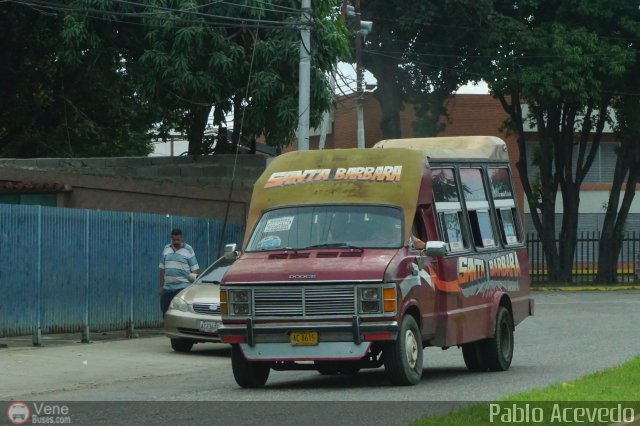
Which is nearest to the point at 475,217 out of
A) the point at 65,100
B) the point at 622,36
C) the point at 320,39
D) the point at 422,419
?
the point at 422,419

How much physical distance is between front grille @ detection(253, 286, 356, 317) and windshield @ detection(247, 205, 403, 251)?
870 mm

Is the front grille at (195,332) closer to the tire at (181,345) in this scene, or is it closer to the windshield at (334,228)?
the tire at (181,345)

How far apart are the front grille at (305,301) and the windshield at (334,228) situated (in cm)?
87

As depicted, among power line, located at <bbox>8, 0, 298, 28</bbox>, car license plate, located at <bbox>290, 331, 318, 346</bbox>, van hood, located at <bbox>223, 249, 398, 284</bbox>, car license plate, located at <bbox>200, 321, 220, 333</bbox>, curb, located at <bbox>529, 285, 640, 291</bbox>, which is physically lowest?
curb, located at <bbox>529, 285, 640, 291</bbox>

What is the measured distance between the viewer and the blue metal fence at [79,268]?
63.2ft

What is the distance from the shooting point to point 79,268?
20.8 meters

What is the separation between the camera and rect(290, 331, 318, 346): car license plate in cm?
1377

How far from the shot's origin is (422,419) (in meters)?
10.5

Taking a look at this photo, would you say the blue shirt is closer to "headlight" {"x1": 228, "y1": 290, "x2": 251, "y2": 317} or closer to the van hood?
the van hood

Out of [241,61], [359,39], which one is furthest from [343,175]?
[359,39]

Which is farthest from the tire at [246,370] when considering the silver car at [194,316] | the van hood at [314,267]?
the silver car at [194,316]

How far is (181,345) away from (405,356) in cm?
675

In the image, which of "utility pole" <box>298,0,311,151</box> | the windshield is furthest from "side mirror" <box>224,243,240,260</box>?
"utility pole" <box>298,0,311,151</box>

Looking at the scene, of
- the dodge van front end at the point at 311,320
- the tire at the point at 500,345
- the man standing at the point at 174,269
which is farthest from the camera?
the man standing at the point at 174,269
